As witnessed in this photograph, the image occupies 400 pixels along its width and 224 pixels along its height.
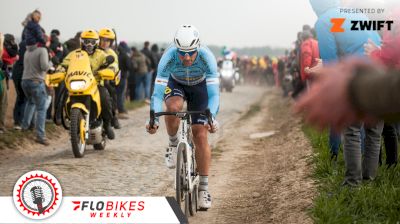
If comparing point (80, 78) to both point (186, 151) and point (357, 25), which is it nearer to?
point (186, 151)

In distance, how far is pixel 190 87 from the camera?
268 inches

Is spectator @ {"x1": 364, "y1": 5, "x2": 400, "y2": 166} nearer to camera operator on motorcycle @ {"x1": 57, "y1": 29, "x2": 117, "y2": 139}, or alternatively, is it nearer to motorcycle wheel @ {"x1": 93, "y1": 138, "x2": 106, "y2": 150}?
camera operator on motorcycle @ {"x1": 57, "y1": 29, "x2": 117, "y2": 139}

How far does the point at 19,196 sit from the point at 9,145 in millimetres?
6187

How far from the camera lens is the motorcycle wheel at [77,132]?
31.6 feet

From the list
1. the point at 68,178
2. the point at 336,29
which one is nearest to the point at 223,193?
the point at 68,178

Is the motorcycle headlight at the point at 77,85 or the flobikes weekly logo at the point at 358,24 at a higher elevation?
the flobikes weekly logo at the point at 358,24

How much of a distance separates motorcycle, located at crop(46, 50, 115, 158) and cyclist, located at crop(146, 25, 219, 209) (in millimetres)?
3264

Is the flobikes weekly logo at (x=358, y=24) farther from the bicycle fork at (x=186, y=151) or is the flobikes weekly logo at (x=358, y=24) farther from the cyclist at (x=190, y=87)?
the bicycle fork at (x=186, y=151)

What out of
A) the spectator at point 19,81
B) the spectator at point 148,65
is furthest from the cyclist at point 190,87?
the spectator at point 148,65

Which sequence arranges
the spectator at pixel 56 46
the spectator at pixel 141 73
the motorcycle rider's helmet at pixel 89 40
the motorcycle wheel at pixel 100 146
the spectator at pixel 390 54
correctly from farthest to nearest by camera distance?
the spectator at pixel 141 73 < the spectator at pixel 56 46 < the motorcycle wheel at pixel 100 146 < the motorcycle rider's helmet at pixel 89 40 < the spectator at pixel 390 54

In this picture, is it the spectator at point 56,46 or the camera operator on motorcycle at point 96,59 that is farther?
the spectator at point 56,46

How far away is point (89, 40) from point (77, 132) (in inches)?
66.1

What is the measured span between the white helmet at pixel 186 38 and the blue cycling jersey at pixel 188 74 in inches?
8.4

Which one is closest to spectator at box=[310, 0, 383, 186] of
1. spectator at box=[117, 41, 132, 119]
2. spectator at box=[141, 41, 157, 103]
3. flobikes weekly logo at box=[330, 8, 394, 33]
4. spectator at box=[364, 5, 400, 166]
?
flobikes weekly logo at box=[330, 8, 394, 33]
